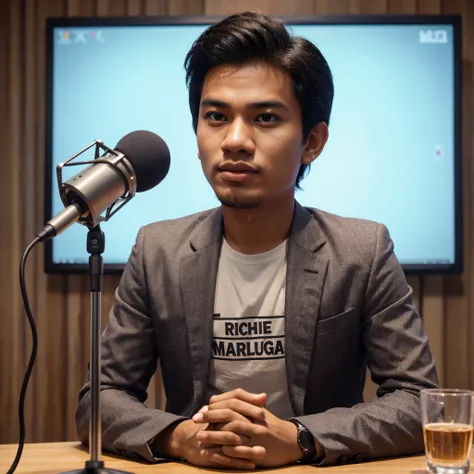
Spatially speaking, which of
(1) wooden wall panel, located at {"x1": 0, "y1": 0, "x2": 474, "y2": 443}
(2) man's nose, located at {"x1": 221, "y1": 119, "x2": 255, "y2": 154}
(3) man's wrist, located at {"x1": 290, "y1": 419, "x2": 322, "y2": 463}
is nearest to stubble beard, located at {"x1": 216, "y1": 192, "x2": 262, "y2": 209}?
(2) man's nose, located at {"x1": 221, "y1": 119, "x2": 255, "y2": 154}

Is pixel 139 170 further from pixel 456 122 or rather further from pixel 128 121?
pixel 456 122

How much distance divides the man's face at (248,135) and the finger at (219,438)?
562 millimetres

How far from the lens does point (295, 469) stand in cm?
148

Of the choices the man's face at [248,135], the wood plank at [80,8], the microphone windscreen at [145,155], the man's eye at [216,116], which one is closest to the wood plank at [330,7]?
the wood plank at [80,8]

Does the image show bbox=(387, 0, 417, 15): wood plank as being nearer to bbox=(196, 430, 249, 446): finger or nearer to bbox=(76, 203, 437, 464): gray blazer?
bbox=(76, 203, 437, 464): gray blazer

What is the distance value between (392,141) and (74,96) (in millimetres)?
1259

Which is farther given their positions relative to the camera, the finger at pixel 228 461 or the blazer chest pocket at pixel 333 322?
the blazer chest pocket at pixel 333 322

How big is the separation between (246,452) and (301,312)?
19.9 inches

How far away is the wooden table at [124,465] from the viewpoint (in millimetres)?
1459

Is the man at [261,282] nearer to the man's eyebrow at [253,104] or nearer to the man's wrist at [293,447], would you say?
the man's eyebrow at [253,104]

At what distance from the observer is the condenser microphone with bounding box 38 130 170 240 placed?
1.20 metres

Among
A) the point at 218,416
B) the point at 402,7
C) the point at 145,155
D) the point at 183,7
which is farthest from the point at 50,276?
the point at 145,155

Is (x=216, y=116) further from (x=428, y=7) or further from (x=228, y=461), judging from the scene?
(x=428, y=7)

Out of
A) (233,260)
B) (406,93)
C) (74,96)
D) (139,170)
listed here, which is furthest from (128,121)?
(139,170)
